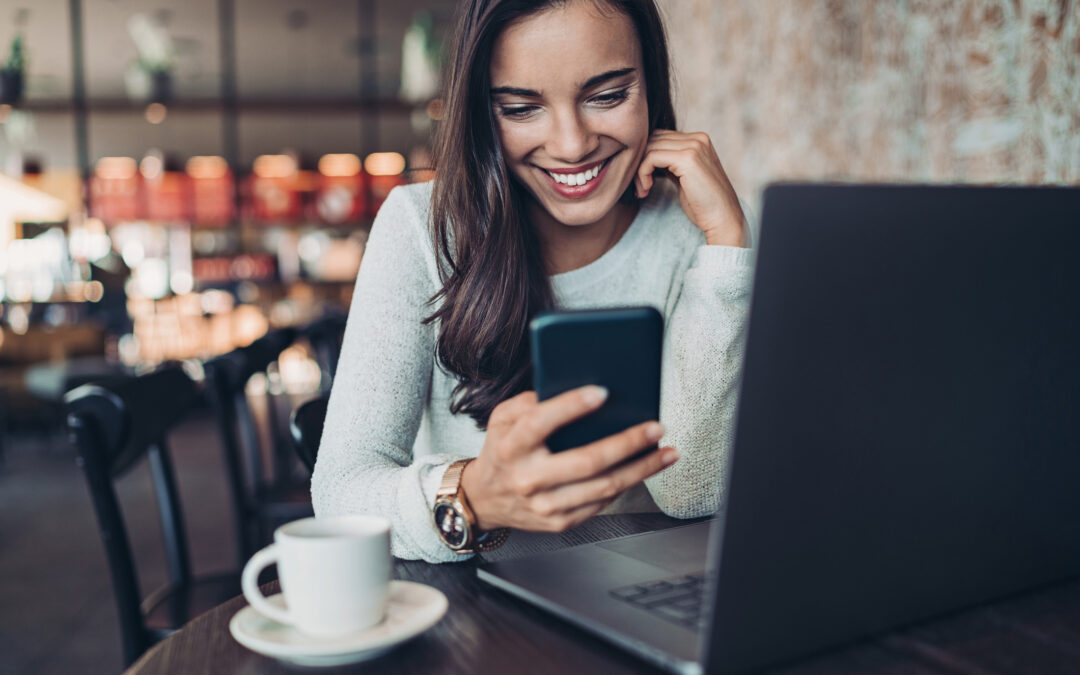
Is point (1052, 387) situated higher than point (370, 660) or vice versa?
point (1052, 387)

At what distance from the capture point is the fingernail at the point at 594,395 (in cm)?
58

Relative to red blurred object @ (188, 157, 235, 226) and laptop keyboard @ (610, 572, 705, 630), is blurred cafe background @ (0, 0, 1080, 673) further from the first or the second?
laptop keyboard @ (610, 572, 705, 630)

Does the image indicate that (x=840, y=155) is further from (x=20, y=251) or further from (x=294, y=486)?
(x=20, y=251)

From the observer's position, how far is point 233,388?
1.90 metres

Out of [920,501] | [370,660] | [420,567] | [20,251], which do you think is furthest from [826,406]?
[20,251]

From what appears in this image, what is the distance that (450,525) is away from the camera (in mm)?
757

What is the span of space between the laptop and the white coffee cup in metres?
0.13

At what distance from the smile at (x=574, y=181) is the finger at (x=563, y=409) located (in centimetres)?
56

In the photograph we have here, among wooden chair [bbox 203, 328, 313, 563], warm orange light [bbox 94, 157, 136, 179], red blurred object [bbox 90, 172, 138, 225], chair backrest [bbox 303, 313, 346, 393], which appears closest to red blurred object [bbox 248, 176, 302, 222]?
red blurred object [bbox 90, 172, 138, 225]

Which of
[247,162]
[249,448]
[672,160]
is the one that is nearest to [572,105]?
[672,160]

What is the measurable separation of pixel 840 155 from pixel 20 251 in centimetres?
879

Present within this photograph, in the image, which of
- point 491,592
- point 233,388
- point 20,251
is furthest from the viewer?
point 20,251

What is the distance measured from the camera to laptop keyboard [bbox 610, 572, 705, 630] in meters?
0.56

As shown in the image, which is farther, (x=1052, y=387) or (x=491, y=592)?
(x=491, y=592)
